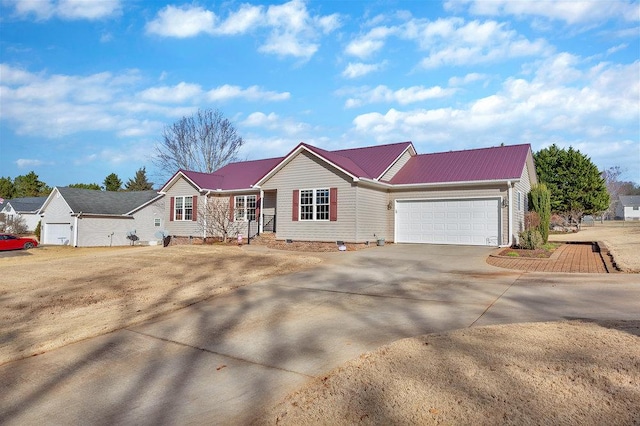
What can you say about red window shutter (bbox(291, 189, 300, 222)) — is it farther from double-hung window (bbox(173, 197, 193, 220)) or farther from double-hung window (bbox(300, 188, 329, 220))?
double-hung window (bbox(173, 197, 193, 220))

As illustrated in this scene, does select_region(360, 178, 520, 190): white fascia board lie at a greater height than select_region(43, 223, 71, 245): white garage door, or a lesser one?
greater

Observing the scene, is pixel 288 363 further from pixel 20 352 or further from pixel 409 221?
pixel 409 221

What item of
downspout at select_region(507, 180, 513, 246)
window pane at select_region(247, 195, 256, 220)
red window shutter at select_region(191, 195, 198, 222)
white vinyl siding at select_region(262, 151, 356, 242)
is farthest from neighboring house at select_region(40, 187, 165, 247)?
downspout at select_region(507, 180, 513, 246)

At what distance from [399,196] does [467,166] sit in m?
3.42

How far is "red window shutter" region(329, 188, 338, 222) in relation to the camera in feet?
60.2

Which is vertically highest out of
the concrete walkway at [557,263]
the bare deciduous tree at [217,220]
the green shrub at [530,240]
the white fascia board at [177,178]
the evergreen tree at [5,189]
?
the evergreen tree at [5,189]

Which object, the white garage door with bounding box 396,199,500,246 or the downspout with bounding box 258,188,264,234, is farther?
the downspout with bounding box 258,188,264,234

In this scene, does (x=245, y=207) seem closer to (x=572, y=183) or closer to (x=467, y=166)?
(x=467, y=166)

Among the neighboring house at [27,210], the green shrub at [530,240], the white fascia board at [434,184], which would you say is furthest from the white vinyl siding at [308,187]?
the neighboring house at [27,210]

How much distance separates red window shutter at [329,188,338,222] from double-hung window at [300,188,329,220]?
1.00 feet

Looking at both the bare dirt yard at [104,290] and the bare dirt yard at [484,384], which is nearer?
the bare dirt yard at [484,384]

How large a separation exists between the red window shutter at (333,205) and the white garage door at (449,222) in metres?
3.45

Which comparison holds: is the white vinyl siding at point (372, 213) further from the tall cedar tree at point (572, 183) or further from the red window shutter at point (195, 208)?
the tall cedar tree at point (572, 183)

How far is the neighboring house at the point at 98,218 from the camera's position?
104ft
